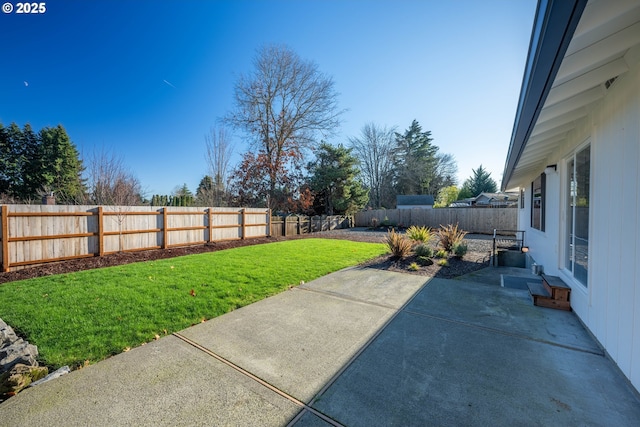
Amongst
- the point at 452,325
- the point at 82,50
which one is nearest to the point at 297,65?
the point at 82,50

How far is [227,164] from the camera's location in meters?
17.2

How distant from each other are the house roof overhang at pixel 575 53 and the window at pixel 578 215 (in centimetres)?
88

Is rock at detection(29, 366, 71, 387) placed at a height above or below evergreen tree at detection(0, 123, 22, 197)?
below

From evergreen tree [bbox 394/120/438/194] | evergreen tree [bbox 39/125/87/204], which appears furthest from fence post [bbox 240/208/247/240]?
evergreen tree [bbox 394/120/438/194]

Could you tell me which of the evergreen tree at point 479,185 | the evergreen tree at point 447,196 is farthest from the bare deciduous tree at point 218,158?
the evergreen tree at point 479,185

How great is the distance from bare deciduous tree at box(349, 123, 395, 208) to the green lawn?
2584 cm

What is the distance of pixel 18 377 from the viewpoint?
1.97 m

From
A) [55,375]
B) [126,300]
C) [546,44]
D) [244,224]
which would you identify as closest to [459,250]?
[546,44]

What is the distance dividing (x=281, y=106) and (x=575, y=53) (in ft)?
61.5

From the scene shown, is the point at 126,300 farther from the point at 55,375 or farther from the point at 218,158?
the point at 218,158

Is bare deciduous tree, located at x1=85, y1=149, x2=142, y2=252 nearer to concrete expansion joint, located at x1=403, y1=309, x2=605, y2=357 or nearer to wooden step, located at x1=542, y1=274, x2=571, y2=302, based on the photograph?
concrete expansion joint, located at x1=403, y1=309, x2=605, y2=357

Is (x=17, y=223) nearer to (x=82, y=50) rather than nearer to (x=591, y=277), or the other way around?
(x=82, y=50)

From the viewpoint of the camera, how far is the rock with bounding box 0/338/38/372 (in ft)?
6.84

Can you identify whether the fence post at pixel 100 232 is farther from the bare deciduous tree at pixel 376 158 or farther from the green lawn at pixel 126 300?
the bare deciduous tree at pixel 376 158
